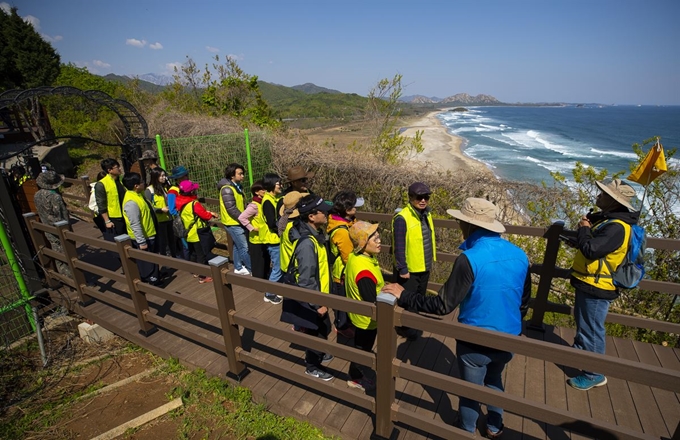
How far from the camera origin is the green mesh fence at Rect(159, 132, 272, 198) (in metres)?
8.29

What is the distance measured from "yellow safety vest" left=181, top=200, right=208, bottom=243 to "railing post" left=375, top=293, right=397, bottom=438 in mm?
3845

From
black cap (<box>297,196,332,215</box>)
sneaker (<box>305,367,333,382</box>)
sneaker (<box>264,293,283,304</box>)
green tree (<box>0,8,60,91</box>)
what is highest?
green tree (<box>0,8,60,91</box>)

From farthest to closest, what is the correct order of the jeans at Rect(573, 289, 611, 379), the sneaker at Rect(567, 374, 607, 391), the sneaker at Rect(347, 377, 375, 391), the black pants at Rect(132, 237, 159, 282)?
the black pants at Rect(132, 237, 159, 282) → the sneaker at Rect(347, 377, 375, 391) → the sneaker at Rect(567, 374, 607, 391) → the jeans at Rect(573, 289, 611, 379)

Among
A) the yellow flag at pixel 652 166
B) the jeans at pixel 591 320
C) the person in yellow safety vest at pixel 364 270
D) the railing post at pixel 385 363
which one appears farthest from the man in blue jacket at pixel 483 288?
the yellow flag at pixel 652 166

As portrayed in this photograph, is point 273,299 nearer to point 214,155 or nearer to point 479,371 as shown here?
point 479,371

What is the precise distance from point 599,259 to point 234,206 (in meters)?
4.16

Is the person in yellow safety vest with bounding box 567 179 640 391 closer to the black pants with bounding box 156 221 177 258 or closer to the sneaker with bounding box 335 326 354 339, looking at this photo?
the sneaker with bounding box 335 326 354 339

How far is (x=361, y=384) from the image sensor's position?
10.3 ft

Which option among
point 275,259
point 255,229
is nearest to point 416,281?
point 275,259

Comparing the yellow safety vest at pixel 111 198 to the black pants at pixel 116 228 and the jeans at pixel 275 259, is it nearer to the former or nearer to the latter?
the black pants at pixel 116 228

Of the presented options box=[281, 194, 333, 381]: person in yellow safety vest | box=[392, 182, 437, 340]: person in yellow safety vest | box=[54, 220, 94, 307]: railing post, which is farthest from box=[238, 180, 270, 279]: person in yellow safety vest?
box=[54, 220, 94, 307]: railing post

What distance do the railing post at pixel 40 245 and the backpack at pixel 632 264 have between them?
6619mm

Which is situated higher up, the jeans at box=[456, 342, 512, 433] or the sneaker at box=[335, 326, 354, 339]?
the jeans at box=[456, 342, 512, 433]

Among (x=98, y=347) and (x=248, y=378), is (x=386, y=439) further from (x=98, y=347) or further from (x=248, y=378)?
(x=98, y=347)
